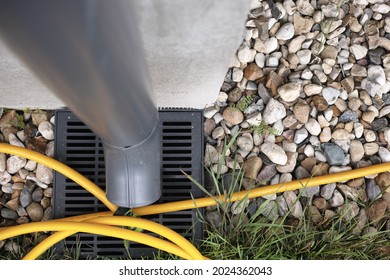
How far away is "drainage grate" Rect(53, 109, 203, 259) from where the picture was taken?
57.4 inches

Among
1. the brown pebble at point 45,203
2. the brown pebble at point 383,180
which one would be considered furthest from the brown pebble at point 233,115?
the brown pebble at point 45,203

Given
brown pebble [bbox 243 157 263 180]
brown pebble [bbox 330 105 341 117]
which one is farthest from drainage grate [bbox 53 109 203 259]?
brown pebble [bbox 330 105 341 117]

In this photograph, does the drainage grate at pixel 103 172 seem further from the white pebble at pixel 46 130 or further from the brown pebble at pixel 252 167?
the brown pebble at pixel 252 167

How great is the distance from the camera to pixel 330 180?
1.46m

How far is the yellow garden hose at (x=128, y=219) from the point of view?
132 cm

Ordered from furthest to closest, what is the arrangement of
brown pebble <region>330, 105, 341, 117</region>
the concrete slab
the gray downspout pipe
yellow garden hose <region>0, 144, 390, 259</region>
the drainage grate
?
brown pebble <region>330, 105, 341, 117</region> < the drainage grate < yellow garden hose <region>0, 144, 390, 259</region> < the concrete slab < the gray downspout pipe

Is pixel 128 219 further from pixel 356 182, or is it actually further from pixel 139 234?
pixel 356 182

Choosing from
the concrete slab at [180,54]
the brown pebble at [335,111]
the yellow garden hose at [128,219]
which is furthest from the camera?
the brown pebble at [335,111]

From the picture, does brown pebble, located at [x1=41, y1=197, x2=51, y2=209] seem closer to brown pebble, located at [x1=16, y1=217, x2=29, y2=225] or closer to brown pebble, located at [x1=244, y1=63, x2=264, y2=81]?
brown pebble, located at [x1=16, y1=217, x2=29, y2=225]

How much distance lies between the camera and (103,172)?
1.48 meters

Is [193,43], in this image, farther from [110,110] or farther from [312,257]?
[312,257]

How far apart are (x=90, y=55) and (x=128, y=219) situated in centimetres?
76

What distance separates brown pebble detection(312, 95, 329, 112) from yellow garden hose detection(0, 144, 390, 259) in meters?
0.21

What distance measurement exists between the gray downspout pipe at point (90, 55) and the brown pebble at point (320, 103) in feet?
2.18
